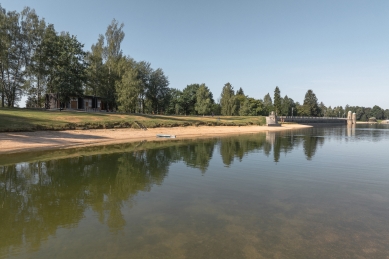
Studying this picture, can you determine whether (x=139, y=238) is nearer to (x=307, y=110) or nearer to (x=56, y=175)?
(x=56, y=175)

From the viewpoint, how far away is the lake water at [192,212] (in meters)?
7.28

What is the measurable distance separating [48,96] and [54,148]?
4480cm

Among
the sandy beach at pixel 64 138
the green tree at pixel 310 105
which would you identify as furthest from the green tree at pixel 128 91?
the green tree at pixel 310 105

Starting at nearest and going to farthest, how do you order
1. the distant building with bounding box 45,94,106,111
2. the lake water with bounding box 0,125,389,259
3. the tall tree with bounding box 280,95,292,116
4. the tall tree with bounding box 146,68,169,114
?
the lake water with bounding box 0,125,389,259, the distant building with bounding box 45,94,106,111, the tall tree with bounding box 146,68,169,114, the tall tree with bounding box 280,95,292,116

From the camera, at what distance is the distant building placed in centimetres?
6545

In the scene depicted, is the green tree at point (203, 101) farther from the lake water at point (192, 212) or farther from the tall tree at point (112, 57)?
the lake water at point (192, 212)

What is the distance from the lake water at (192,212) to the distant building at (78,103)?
52320 millimetres

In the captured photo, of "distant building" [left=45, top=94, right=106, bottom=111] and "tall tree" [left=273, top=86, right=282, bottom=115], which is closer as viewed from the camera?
"distant building" [left=45, top=94, right=106, bottom=111]

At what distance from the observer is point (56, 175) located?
16453 millimetres

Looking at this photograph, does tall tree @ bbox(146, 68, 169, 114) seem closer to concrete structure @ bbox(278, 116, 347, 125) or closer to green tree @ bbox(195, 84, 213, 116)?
green tree @ bbox(195, 84, 213, 116)

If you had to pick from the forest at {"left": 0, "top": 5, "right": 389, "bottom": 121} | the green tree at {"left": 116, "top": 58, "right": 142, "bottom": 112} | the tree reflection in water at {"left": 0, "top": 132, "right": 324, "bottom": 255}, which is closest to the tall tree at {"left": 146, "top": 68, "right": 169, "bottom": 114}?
the forest at {"left": 0, "top": 5, "right": 389, "bottom": 121}

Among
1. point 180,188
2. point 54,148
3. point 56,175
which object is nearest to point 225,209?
point 180,188

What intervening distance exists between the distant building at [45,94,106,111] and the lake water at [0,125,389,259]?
52.3 m

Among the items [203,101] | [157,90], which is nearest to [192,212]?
[157,90]
